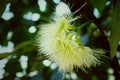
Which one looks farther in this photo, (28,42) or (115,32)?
(28,42)

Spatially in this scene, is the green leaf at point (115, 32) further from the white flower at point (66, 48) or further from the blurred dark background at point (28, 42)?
the blurred dark background at point (28, 42)

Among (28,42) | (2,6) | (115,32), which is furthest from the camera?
(28,42)

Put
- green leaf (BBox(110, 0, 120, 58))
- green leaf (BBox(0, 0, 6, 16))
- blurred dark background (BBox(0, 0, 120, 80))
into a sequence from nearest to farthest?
green leaf (BBox(110, 0, 120, 58))
green leaf (BBox(0, 0, 6, 16))
blurred dark background (BBox(0, 0, 120, 80))

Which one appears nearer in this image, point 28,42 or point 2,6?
point 2,6

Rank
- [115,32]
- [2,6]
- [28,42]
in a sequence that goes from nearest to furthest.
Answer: [115,32] < [2,6] < [28,42]

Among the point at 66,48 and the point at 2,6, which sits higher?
the point at 2,6

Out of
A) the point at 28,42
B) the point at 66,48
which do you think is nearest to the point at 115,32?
the point at 66,48

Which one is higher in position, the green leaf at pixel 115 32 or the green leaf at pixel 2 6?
the green leaf at pixel 2 6

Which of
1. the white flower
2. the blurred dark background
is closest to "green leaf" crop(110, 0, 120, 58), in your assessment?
the white flower

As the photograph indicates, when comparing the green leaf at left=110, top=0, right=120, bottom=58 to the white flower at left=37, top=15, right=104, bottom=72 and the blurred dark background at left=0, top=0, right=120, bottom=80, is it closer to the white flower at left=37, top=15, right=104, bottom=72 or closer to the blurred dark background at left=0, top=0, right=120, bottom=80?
the white flower at left=37, top=15, right=104, bottom=72

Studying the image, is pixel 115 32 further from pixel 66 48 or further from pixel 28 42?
pixel 28 42

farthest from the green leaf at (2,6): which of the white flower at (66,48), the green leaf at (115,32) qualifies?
the green leaf at (115,32)

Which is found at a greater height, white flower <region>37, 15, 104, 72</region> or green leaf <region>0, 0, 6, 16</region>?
green leaf <region>0, 0, 6, 16</region>
